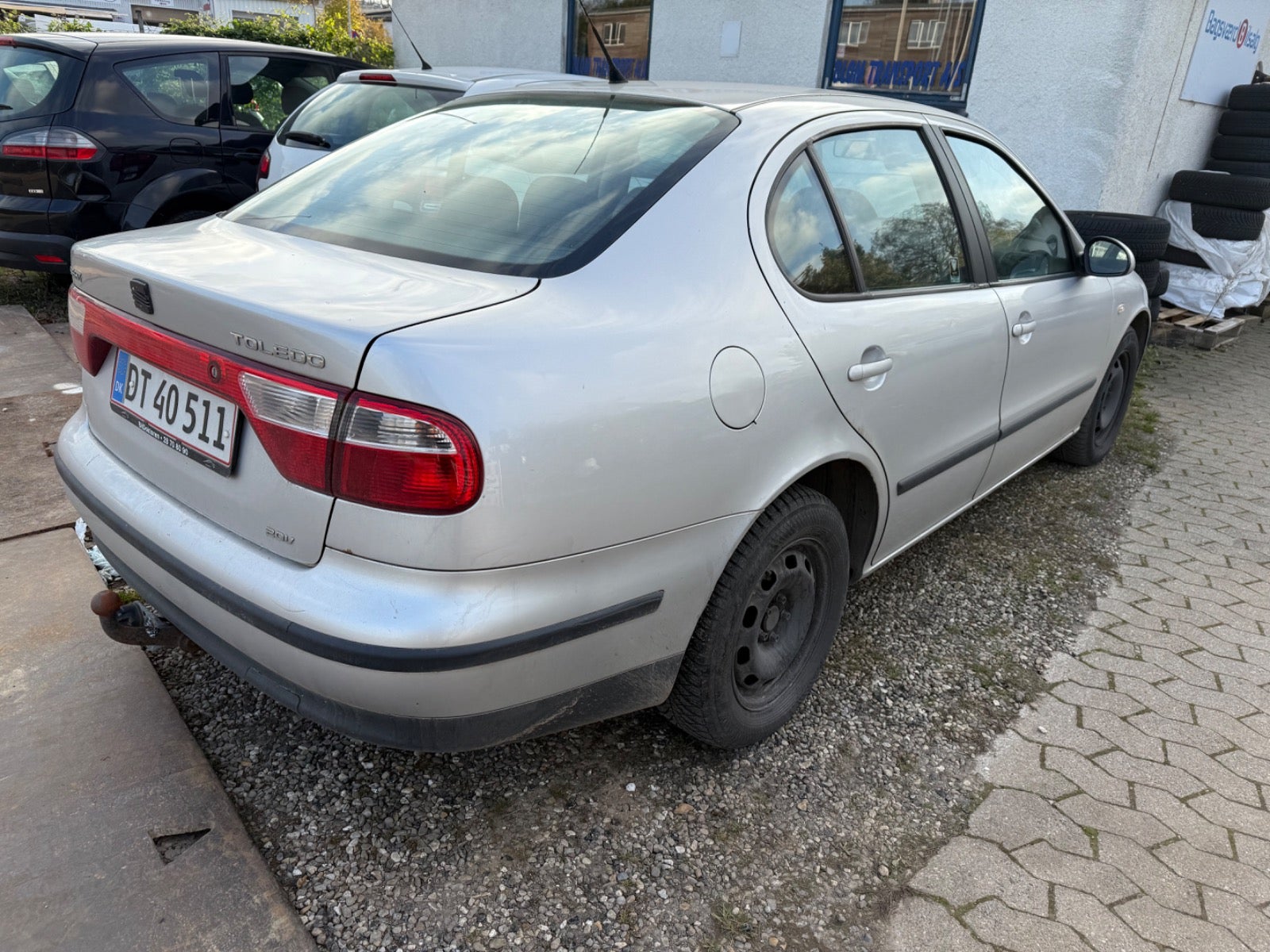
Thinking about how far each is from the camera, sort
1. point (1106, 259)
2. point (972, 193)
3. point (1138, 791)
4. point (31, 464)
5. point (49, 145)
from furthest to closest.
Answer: point (49, 145) < point (31, 464) < point (1106, 259) < point (972, 193) < point (1138, 791)

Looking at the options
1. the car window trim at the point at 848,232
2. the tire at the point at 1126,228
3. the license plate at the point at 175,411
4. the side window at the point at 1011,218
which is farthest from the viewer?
the tire at the point at 1126,228

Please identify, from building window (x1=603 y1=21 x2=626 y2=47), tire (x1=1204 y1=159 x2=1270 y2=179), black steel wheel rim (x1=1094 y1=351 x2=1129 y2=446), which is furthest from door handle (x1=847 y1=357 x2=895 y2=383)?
building window (x1=603 y1=21 x2=626 y2=47)

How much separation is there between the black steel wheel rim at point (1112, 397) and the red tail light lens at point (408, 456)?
386 cm

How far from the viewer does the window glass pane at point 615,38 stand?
946 cm

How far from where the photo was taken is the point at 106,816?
2049mm

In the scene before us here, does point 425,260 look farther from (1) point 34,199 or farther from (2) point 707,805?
(1) point 34,199

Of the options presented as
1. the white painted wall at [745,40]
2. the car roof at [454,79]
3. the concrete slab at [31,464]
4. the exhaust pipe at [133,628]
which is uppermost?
the white painted wall at [745,40]

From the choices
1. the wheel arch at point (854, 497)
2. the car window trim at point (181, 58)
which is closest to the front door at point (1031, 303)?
the wheel arch at point (854, 497)

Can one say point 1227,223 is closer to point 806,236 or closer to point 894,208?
point 894,208

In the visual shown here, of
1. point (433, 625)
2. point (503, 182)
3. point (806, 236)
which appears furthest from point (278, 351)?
point (806, 236)

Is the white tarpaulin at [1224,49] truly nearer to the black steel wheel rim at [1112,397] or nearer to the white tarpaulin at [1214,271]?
the white tarpaulin at [1214,271]

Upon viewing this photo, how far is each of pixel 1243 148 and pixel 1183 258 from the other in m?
1.09

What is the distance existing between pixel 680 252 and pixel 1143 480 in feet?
12.1

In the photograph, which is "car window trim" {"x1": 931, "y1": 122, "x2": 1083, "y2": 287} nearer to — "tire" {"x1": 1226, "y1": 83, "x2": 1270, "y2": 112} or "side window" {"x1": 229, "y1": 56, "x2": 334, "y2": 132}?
"side window" {"x1": 229, "y1": 56, "x2": 334, "y2": 132}
